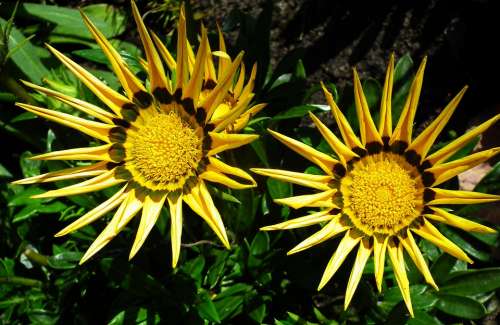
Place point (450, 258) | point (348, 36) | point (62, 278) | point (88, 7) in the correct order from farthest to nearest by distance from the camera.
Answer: point (88, 7) → point (348, 36) → point (62, 278) → point (450, 258)

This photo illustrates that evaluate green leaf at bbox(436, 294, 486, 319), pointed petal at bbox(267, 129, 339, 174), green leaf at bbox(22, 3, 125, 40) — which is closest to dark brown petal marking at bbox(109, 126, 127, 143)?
pointed petal at bbox(267, 129, 339, 174)

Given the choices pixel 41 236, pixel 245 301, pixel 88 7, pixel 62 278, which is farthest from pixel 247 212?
pixel 88 7

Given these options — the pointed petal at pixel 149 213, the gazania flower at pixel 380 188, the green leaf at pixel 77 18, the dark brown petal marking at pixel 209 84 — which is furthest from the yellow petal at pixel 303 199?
the green leaf at pixel 77 18

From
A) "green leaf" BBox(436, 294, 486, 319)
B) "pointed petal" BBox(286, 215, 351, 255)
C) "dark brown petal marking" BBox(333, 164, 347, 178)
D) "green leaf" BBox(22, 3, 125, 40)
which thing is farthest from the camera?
"green leaf" BBox(22, 3, 125, 40)

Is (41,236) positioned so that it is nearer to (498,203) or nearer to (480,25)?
(498,203)

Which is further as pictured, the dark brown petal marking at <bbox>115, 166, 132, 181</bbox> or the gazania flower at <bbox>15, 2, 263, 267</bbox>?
the dark brown petal marking at <bbox>115, 166, 132, 181</bbox>

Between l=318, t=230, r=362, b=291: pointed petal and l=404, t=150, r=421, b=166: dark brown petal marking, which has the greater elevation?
l=404, t=150, r=421, b=166: dark brown petal marking

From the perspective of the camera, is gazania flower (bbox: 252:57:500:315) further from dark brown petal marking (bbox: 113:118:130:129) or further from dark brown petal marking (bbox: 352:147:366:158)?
dark brown petal marking (bbox: 113:118:130:129)
